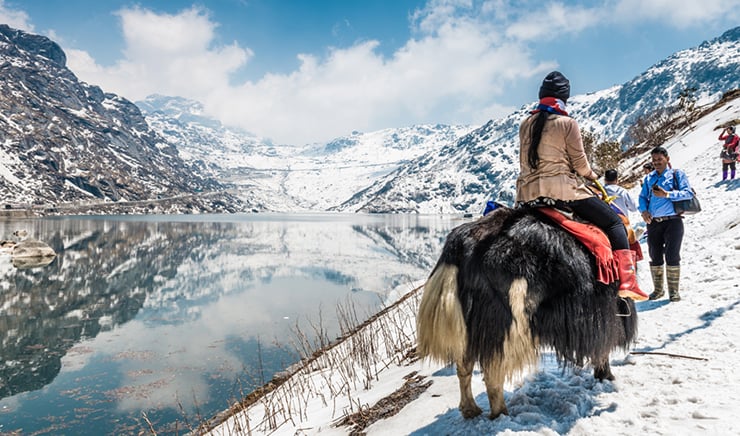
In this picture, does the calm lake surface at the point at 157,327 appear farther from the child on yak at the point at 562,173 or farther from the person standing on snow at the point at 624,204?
the person standing on snow at the point at 624,204

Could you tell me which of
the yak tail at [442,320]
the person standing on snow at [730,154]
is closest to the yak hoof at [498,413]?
the yak tail at [442,320]

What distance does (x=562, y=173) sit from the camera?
3320 millimetres

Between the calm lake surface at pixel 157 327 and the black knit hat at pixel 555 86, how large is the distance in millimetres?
6124

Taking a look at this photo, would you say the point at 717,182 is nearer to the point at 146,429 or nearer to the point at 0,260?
the point at 146,429

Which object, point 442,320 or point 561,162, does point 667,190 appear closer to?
point 561,162

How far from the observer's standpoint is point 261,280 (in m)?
26.5

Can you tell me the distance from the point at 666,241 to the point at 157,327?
17.3 meters

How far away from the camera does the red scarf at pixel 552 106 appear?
3395 millimetres

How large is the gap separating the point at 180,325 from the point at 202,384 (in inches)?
272

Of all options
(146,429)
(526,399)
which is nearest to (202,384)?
(146,429)

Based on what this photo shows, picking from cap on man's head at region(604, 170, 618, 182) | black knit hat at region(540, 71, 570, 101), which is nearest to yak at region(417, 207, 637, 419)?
black knit hat at region(540, 71, 570, 101)

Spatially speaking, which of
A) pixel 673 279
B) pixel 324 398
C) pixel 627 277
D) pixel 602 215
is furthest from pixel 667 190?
pixel 324 398

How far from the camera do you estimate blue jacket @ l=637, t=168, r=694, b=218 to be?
565cm

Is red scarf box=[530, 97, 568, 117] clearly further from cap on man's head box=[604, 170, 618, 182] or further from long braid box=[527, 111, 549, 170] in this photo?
cap on man's head box=[604, 170, 618, 182]
